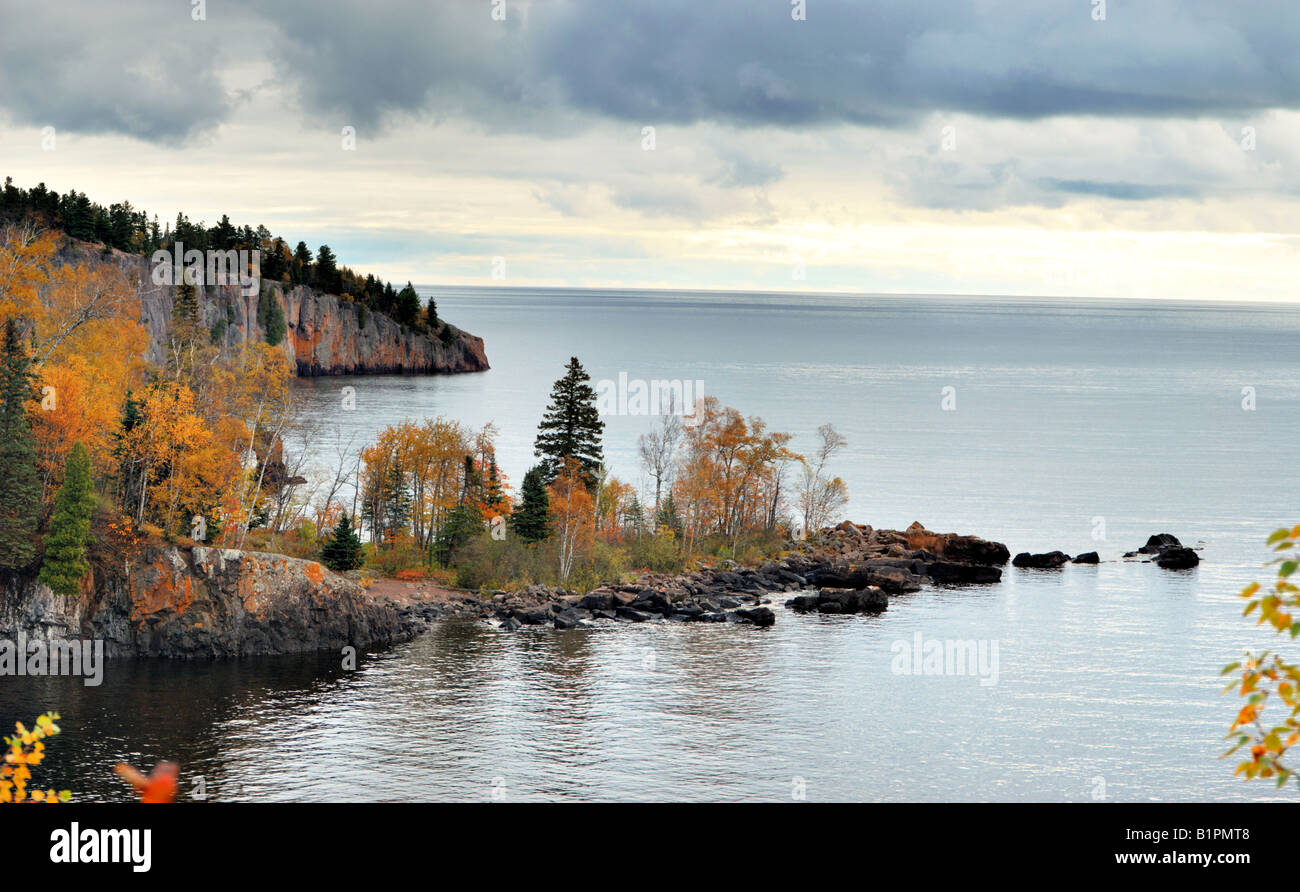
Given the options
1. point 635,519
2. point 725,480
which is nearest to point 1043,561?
point 725,480

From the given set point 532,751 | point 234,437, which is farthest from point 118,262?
point 532,751

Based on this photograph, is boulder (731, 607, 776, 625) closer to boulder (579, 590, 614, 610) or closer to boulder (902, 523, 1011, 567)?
boulder (579, 590, 614, 610)

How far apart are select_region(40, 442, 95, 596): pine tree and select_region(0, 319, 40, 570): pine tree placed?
1.17 m

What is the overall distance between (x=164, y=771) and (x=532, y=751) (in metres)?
48.4

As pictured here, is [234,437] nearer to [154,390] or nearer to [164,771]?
[154,390]

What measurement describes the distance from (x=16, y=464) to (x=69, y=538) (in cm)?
569

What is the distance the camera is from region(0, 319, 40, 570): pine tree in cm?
6356

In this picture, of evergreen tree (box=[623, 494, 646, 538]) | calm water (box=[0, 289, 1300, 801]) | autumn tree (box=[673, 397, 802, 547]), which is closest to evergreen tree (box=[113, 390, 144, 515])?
calm water (box=[0, 289, 1300, 801])

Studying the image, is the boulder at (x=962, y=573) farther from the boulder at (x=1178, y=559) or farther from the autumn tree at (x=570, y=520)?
the autumn tree at (x=570, y=520)

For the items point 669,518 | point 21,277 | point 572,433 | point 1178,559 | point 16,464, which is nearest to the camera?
point 16,464

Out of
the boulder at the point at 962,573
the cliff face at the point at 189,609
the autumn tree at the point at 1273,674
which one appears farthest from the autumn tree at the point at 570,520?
the autumn tree at the point at 1273,674

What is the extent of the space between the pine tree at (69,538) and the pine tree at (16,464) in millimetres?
1173

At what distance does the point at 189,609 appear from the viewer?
216ft

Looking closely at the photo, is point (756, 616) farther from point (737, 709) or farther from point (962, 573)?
point (962, 573)
